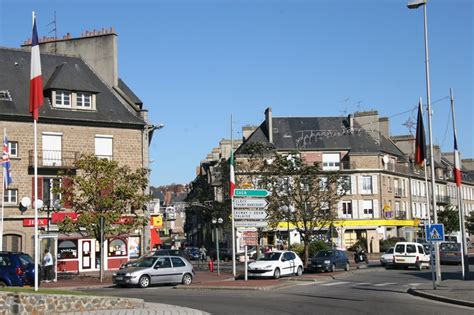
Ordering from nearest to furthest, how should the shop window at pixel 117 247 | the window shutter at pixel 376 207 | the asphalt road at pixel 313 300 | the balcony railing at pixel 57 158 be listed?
1. the asphalt road at pixel 313 300
2. the balcony railing at pixel 57 158
3. the shop window at pixel 117 247
4. the window shutter at pixel 376 207

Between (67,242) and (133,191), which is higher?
(133,191)

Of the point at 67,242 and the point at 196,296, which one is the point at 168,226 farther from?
the point at 196,296

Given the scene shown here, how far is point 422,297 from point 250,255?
3342 centimetres

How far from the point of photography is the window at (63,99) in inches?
1721

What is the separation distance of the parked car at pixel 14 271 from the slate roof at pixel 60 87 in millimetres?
18144

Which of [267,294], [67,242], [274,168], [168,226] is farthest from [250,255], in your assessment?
[168,226]

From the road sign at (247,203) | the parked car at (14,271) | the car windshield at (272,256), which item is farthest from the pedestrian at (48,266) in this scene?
the car windshield at (272,256)

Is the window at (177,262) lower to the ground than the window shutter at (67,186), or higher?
lower

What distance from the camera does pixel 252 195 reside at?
30375mm

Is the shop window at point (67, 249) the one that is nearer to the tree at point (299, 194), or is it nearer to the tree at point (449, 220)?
the tree at point (299, 194)

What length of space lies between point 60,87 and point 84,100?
6.46ft

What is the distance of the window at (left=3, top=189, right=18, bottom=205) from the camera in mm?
40656

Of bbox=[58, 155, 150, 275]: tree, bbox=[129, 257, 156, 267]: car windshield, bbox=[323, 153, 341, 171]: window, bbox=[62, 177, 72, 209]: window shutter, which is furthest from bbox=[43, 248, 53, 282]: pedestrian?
bbox=[323, 153, 341, 171]: window

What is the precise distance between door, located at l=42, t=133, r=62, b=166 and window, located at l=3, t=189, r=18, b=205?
2.63m
